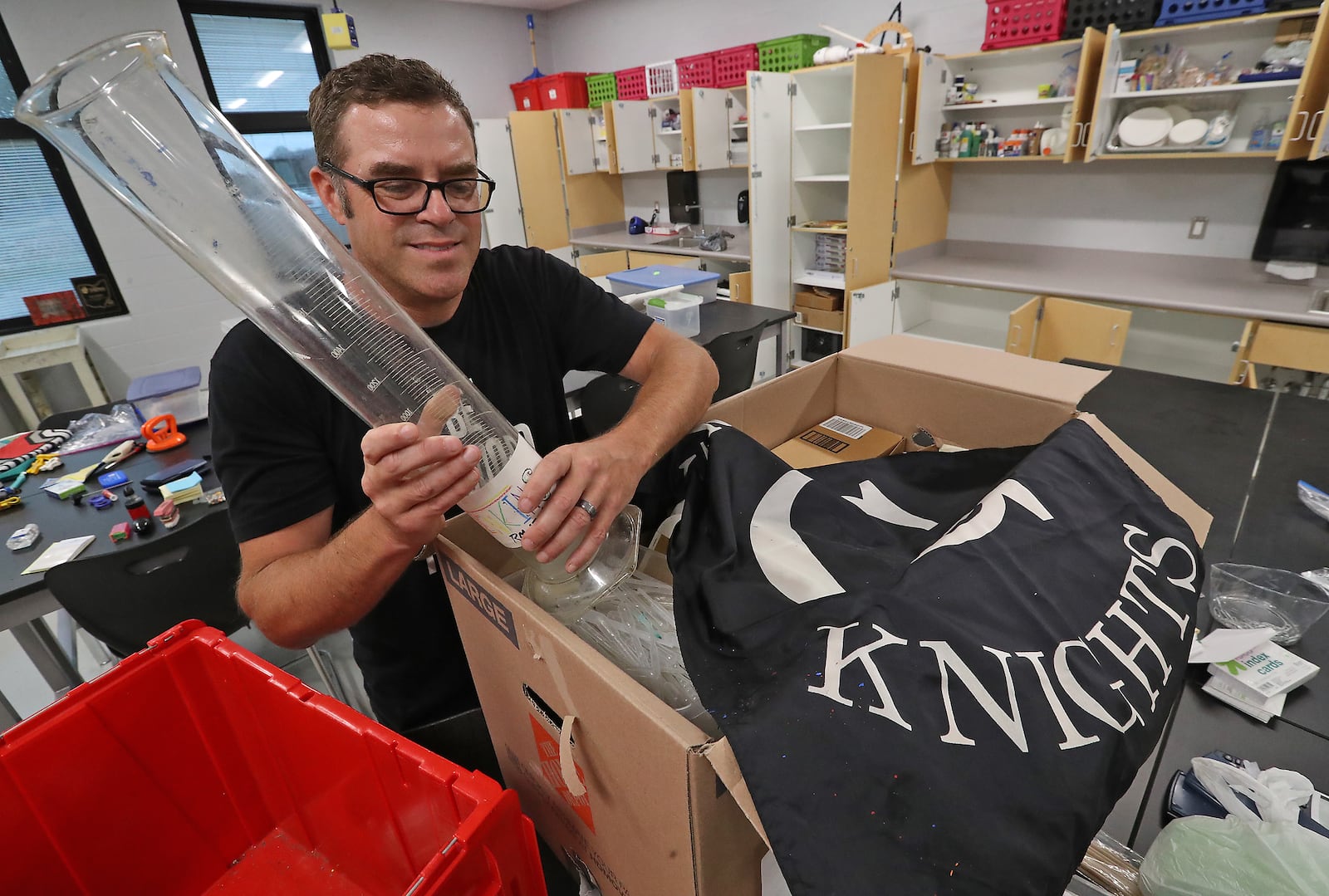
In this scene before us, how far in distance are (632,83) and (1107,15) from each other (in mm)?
3272

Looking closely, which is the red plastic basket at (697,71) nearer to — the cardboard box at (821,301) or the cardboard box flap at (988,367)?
the cardboard box at (821,301)

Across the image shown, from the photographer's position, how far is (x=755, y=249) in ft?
13.0

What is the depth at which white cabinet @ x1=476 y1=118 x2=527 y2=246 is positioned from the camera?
511 centimetres

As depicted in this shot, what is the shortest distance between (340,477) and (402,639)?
290 millimetres

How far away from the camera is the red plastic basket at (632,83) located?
4.90 metres

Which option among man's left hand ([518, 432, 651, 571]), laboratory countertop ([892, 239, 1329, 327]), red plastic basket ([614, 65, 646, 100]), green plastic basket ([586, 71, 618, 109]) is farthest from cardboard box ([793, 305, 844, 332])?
man's left hand ([518, 432, 651, 571])

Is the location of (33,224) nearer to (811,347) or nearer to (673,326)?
(673,326)

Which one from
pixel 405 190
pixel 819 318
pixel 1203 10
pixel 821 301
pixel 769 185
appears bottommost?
pixel 819 318

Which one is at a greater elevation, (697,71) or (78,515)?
(697,71)

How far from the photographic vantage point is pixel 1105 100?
293 cm

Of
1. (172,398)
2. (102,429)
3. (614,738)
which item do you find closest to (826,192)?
(172,398)

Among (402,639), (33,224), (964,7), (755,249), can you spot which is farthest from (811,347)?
(33,224)

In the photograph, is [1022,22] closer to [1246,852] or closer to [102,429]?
[1246,852]

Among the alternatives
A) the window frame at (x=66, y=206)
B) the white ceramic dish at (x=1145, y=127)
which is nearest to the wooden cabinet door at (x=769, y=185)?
the white ceramic dish at (x=1145, y=127)
